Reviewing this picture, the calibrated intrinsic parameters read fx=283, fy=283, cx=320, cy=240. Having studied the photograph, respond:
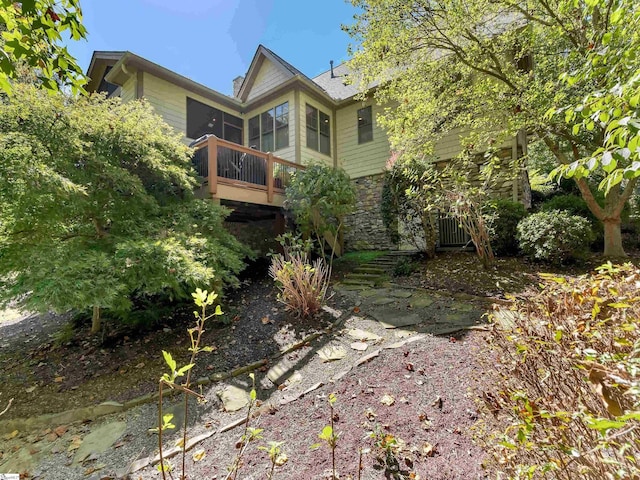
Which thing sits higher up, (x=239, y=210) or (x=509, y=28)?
(x=509, y=28)

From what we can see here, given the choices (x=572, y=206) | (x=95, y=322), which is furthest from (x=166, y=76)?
(x=572, y=206)

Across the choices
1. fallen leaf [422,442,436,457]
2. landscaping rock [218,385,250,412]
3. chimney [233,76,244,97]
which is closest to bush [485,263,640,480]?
fallen leaf [422,442,436,457]

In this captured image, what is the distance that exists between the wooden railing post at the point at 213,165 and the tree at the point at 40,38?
396 centimetres

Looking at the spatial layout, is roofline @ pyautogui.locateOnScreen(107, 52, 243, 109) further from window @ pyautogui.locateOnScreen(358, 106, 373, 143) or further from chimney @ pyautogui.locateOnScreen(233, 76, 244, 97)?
window @ pyautogui.locateOnScreen(358, 106, 373, 143)

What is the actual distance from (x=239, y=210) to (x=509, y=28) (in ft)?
25.0

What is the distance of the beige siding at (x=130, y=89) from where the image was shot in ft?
26.4

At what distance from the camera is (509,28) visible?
604 cm

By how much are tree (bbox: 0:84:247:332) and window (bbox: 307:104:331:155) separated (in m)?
5.64

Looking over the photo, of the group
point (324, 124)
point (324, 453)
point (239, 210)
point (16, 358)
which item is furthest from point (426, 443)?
point (324, 124)

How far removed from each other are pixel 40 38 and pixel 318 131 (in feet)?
29.2

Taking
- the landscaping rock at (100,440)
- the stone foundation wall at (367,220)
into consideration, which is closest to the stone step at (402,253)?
the stone foundation wall at (367,220)

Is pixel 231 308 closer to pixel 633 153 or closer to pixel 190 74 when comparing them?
pixel 633 153

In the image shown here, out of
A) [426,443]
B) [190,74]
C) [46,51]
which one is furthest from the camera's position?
[190,74]

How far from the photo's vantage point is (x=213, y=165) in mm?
6156
